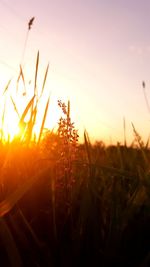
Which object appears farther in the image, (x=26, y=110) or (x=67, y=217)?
(x=26, y=110)

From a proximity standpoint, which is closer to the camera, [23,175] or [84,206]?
[84,206]

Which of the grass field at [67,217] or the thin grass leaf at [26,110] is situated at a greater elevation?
the thin grass leaf at [26,110]

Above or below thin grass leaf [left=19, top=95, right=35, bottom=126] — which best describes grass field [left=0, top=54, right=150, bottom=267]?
below

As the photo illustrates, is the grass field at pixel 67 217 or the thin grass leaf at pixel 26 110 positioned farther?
the thin grass leaf at pixel 26 110

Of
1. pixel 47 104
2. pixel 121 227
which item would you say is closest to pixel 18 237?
pixel 121 227

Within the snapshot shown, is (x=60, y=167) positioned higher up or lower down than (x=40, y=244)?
higher up

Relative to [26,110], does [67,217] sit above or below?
below

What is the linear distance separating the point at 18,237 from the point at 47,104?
2.15 feet

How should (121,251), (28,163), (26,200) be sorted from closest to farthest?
(121,251)
(26,200)
(28,163)

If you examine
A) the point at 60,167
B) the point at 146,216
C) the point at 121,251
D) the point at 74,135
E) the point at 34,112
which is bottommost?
the point at 121,251

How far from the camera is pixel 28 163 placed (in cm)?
192

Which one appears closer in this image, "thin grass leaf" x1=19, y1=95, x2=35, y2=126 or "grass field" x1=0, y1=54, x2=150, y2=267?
"grass field" x1=0, y1=54, x2=150, y2=267

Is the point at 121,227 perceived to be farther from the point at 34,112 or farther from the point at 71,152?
the point at 34,112

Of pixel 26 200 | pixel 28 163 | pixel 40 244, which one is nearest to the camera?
pixel 40 244
